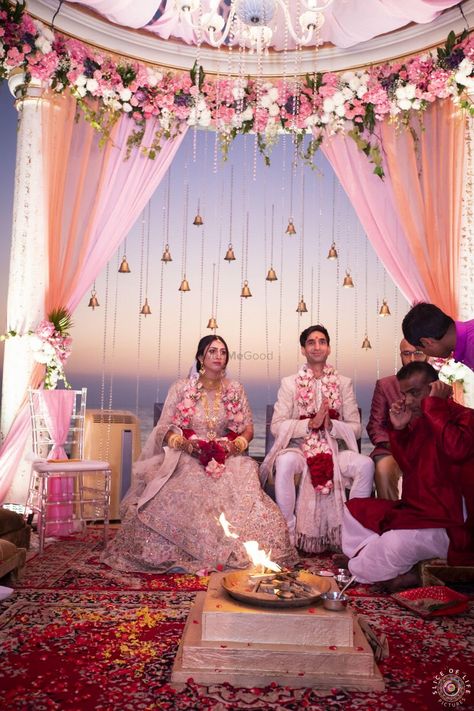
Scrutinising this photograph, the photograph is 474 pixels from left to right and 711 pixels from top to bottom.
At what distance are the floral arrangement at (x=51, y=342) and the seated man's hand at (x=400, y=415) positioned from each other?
116 inches

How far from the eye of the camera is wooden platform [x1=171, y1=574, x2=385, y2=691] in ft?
8.38

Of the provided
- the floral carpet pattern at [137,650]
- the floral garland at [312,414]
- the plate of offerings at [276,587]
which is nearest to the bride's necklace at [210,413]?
the floral garland at [312,414]

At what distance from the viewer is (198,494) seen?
475 cm

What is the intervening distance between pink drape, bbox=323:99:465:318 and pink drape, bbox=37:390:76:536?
3162 mm

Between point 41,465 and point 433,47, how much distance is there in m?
4.84

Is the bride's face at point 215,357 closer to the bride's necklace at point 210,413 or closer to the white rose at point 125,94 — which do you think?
the bride's necklace at point 210,413

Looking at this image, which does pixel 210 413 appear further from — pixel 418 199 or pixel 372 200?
pixel 418 199

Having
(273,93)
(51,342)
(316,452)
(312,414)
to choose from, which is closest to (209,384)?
(312,414)

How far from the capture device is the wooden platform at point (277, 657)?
2.55 metres

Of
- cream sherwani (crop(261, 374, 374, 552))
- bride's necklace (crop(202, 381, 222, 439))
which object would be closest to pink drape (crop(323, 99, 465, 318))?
cream sherwani (crop(261, 374, 374, 552))

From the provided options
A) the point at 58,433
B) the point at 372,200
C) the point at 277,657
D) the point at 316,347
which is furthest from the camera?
the point at 372,200

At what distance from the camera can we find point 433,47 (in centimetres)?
602

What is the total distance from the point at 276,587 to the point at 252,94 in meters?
4.87

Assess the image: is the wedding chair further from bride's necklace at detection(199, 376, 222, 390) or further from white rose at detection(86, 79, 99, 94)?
white rose at detection(86, 79, 99, 94)
